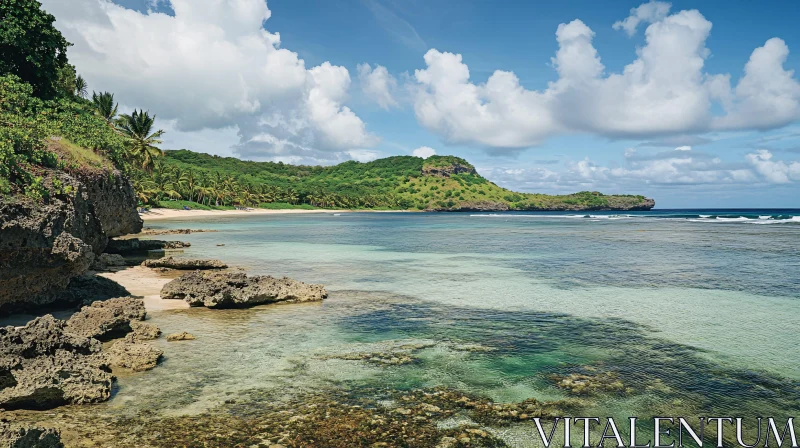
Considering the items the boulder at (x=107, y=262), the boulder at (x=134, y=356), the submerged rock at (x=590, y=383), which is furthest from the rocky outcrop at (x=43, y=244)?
the submerged rock at (x=590, y=383)

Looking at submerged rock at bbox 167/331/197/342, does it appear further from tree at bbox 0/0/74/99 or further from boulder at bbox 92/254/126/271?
tree at bbox 0/0/74/99

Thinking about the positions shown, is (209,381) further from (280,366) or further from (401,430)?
(401,430)

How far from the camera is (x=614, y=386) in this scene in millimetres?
8734

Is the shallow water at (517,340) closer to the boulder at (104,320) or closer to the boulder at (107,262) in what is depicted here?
the boulder at (104,320)

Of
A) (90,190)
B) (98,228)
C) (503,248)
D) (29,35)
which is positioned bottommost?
(503,248)

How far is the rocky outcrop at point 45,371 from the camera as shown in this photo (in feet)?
24.4

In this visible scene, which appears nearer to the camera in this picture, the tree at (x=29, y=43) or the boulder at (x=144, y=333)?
the boulder at (x=144, y=333)

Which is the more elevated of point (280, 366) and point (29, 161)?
point (29, 161)

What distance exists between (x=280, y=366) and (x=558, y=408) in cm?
563

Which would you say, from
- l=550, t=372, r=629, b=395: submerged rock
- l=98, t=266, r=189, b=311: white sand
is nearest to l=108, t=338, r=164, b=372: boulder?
l=98, t=266, r=189, b=311: white sand

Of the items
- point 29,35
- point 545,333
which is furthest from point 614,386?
point 29,35

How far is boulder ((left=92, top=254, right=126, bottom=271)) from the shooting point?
21245 millimetres

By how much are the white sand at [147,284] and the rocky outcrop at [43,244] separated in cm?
288

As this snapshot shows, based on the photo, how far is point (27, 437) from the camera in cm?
562
